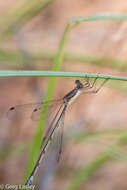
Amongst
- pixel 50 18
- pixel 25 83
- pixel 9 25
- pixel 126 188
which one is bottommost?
pixel 126 188

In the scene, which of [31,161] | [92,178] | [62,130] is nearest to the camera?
[31,161]

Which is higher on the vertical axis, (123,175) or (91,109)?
(91,109)

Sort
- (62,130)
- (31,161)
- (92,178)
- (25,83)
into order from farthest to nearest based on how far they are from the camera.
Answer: (25,83), (92,178), (62,130), (31,161)

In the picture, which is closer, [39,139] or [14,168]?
[39,139]

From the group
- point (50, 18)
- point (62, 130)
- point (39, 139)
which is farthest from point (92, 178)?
point (50, 18)

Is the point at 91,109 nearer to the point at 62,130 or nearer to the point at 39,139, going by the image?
the point at 62,130

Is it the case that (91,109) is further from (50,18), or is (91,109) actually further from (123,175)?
(50,18)
